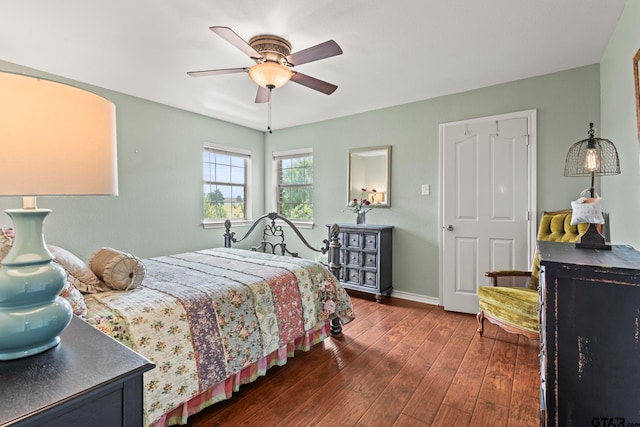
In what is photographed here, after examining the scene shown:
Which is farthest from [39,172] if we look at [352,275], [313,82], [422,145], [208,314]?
[422,145]

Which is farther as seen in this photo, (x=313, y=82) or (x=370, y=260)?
(x=370, y=260)

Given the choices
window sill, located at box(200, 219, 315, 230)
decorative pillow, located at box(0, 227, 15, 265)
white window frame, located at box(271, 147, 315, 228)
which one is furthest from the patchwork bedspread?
white window frame, located at box(271, 147, 315, 228)

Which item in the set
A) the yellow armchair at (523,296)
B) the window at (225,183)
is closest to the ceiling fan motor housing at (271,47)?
the window at (225,183)

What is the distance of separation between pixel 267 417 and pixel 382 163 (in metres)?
3.22

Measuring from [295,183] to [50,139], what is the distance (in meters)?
4.21

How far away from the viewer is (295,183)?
194 inches

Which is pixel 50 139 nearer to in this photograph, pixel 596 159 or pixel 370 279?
pixel 596 159

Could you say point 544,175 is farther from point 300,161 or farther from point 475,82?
point 300,161

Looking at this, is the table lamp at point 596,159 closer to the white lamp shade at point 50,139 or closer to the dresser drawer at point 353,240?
the dresser drawer at point 353,240

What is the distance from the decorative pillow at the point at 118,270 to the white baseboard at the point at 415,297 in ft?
9.67

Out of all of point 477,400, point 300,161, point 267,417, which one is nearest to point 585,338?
point 477,400

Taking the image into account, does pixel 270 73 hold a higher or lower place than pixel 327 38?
lower

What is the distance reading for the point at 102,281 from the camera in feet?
6.07

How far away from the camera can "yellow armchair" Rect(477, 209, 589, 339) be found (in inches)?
90.0
